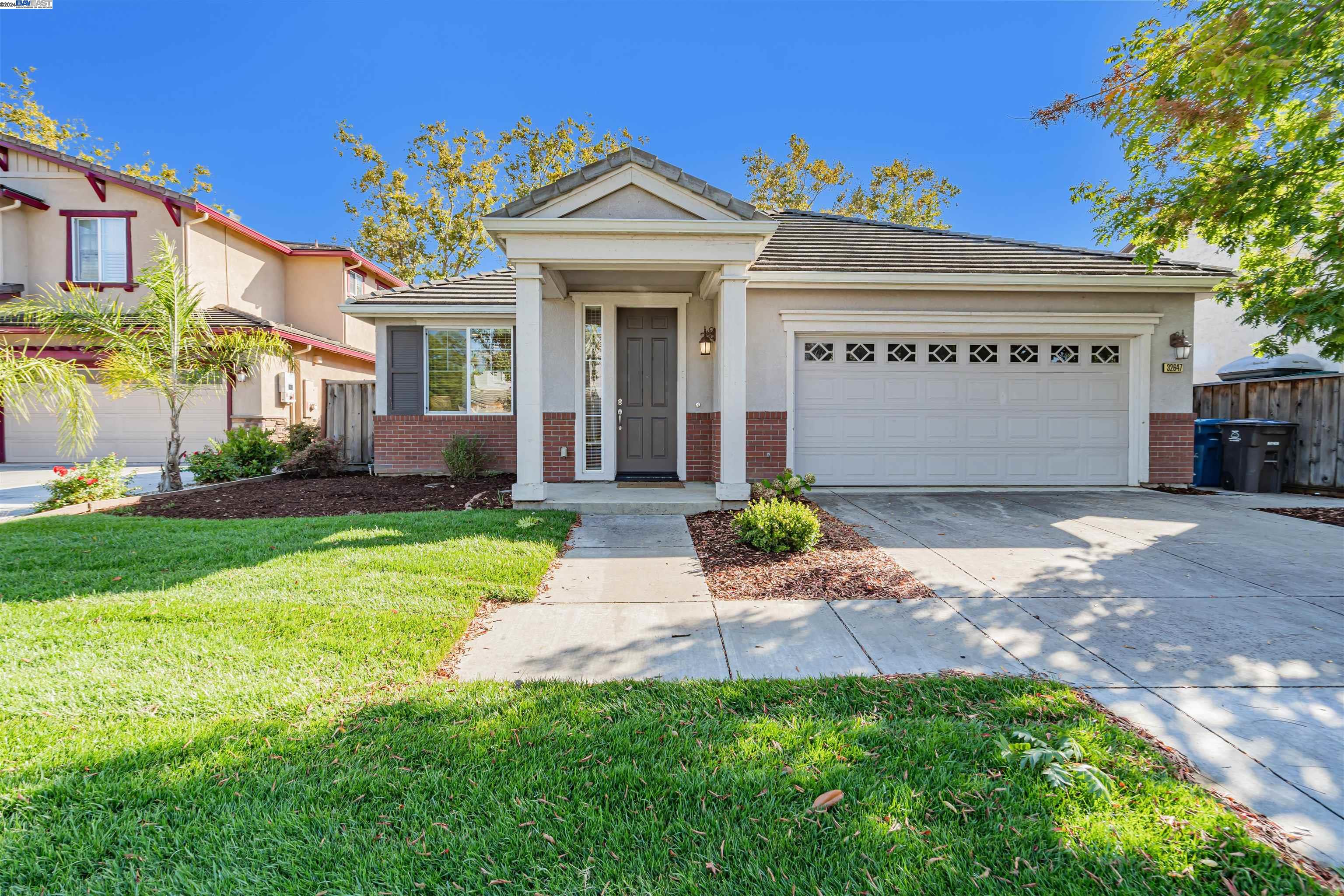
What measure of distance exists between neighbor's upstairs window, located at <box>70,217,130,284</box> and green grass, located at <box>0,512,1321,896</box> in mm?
14553

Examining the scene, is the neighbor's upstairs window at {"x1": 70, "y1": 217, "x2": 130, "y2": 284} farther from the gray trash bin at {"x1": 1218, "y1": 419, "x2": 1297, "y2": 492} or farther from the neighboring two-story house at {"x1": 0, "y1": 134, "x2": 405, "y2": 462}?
the gray trash bin at {"x1": 1218, "y1": 419, "x2": 1297, "y2": 492}

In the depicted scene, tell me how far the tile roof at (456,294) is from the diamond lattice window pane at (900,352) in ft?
20.3

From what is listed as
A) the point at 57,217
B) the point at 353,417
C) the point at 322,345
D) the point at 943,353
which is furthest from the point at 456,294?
the point at 57,217

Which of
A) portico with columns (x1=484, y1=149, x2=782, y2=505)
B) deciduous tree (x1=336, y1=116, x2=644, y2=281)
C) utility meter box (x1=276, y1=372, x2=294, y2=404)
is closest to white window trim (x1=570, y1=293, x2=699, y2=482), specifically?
portico with columns (x1=484, y1=149, x2=782, y2=505)

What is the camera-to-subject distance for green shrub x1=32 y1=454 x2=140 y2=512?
7.30 meters

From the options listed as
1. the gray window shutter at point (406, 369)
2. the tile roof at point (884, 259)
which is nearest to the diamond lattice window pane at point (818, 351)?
the tile roof at point (884, 259)

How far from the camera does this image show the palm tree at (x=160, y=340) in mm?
7957

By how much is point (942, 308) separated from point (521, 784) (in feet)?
28.1

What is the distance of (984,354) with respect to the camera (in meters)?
8.83

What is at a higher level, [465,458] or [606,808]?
[465,458]

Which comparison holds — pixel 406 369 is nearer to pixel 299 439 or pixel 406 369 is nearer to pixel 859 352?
pixel 299 439

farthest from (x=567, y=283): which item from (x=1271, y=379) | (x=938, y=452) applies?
(x=1271, y=379)

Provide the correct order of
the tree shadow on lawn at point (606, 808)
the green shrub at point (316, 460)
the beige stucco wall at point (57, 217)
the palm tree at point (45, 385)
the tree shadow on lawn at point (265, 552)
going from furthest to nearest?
the beige stucco wall at point (57, 217)
the green shrub at point (316, 460)
the palm tree at point (45, 385)
the tree shadow on lawn at point (265, 552)
the tree shadow on lawn at point (606, 808)

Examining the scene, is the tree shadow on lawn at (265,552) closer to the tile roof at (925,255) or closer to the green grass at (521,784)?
the green grass at (521,784)
